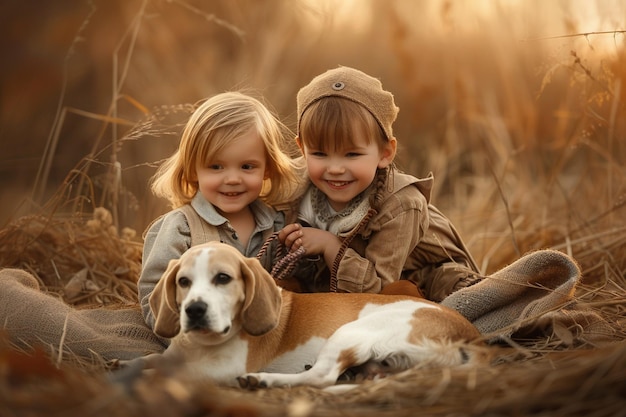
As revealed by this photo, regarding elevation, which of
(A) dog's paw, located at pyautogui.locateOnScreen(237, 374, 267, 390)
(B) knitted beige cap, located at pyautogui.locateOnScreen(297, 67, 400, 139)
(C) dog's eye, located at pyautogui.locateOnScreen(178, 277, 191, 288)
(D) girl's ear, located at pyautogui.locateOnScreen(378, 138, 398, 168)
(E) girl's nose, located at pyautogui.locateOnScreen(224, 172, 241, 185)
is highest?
(B) knitted beige cap, located at pyautogui.locateOnScreen(297, 67, 400, 139)

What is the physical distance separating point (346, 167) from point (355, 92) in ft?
1.48

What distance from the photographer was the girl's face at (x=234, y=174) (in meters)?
4.74

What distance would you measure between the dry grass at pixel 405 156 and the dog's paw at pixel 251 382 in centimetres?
6

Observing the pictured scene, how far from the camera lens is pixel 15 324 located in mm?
4406

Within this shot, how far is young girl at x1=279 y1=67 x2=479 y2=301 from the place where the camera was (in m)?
4.79

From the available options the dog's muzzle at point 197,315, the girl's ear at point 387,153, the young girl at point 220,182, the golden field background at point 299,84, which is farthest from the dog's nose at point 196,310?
the golden field background at point 299,84

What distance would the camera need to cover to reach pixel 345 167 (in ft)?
15.8

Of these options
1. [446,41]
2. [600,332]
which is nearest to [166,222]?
[600,332]

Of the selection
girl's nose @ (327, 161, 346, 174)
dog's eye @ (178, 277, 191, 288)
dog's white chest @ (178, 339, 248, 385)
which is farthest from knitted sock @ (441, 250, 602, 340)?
dog's eye @ (178, 277, 191, 288)

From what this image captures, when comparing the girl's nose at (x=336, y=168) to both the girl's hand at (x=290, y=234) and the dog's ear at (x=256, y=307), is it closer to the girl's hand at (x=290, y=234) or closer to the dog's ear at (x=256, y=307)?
the girl's hand at (x=290, y=234)

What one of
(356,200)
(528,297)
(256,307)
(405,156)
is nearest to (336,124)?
(356,200)

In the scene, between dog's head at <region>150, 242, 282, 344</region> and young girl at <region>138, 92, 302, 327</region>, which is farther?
young girl at <region>138, 92, 302, 327</region>

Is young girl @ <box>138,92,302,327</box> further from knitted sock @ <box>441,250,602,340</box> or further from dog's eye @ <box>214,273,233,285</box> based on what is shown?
knitted sock @ <box>441,250,602,340</box>

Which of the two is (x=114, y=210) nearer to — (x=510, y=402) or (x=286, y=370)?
(x=286, y=370)
